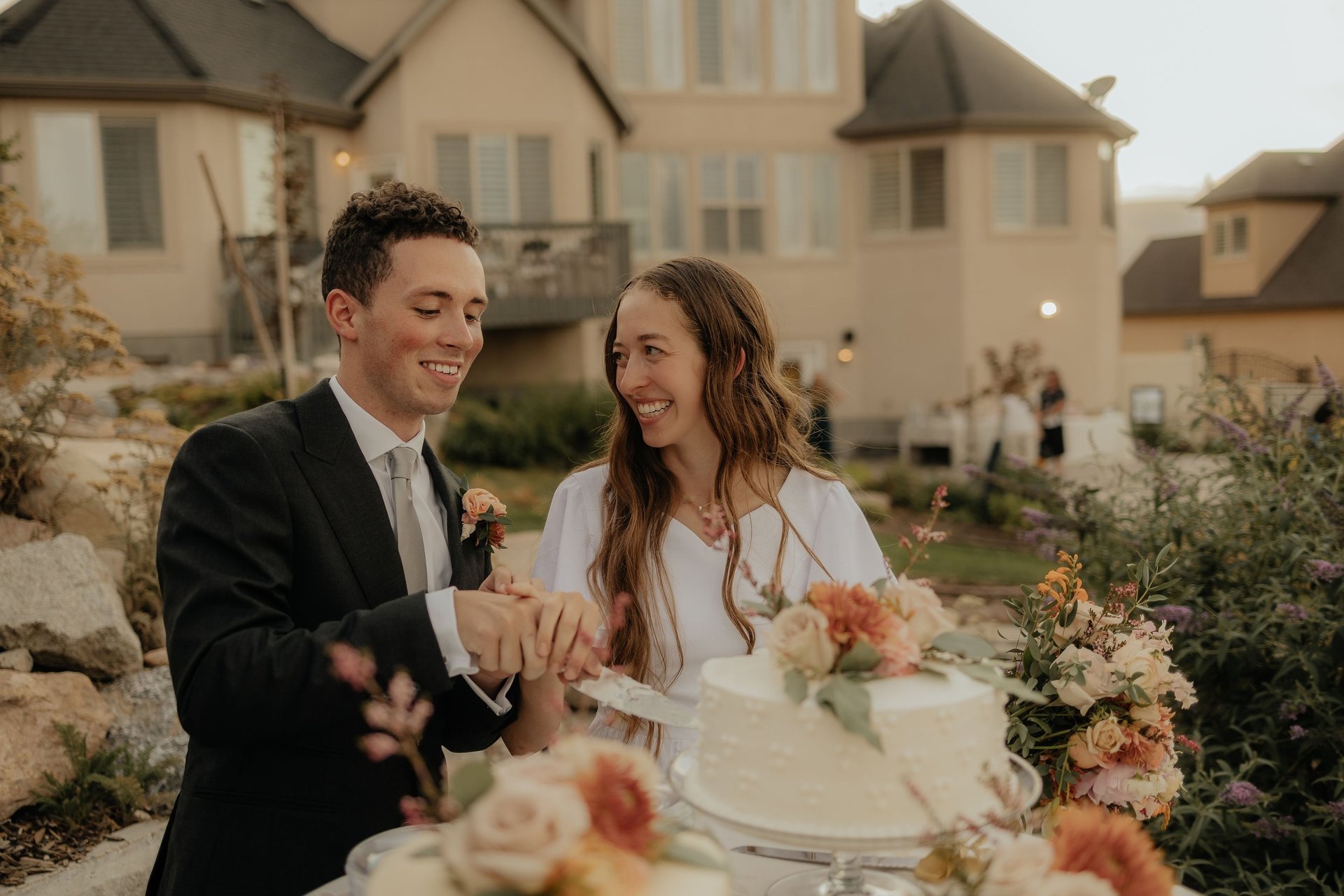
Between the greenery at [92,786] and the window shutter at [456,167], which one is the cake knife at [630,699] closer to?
the greenery at [92,786]

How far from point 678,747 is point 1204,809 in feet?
6.61

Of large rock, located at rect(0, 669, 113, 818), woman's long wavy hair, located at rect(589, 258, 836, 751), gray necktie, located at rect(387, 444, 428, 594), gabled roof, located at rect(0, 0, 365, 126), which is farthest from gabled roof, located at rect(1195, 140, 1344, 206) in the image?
gray necktie, located at rect(387, 444, 428, 594)

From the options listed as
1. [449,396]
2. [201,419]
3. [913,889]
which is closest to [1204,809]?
[913,889]

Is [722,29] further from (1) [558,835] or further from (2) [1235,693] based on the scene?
(1) [558,835]

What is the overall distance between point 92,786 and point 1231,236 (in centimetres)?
4450

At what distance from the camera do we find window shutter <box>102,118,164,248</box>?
66.8 feet

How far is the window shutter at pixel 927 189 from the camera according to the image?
84.4 ft

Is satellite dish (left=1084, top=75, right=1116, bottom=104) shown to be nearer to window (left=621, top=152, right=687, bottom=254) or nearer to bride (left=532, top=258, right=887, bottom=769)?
window (left=621, top=152, right=687, bottom=254)

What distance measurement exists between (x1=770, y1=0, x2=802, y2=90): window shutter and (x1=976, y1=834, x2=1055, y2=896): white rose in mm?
25279

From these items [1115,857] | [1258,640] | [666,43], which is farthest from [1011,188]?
[1115,857]

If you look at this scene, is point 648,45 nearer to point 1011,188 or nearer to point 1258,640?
point 1011,188

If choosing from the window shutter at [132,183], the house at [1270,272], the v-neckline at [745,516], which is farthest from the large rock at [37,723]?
the house at [1270,272]

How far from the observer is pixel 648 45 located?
24.5 meters

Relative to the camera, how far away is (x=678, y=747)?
340 cm
